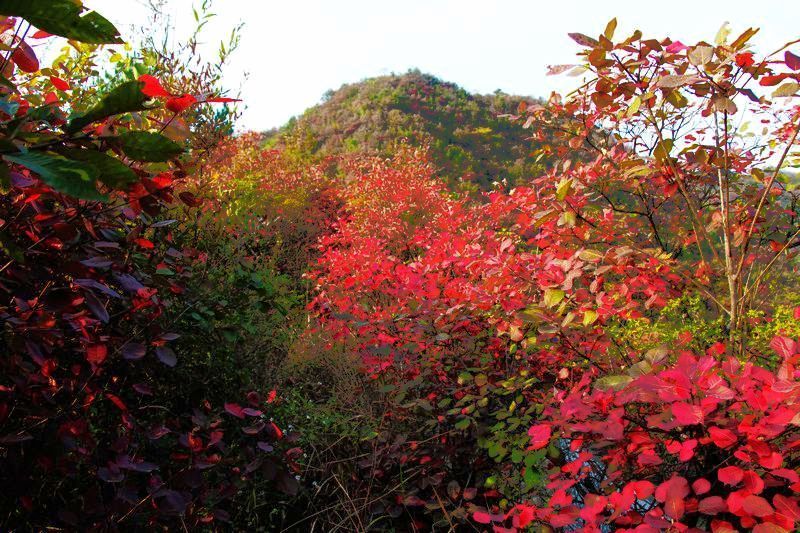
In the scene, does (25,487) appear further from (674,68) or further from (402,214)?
(402,214)

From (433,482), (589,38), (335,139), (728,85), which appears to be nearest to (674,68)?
(728,85)

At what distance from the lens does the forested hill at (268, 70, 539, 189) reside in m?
19.5

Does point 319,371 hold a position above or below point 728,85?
below

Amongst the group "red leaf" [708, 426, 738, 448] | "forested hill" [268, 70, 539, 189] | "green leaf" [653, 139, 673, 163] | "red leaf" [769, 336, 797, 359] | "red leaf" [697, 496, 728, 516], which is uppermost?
"forested hill" [268, 70, 539, 189]

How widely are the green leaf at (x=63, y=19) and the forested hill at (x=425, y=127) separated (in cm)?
1572

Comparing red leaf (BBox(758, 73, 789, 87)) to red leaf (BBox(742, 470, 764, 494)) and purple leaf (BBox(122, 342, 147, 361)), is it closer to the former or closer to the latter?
red leaf (BBox(742, 470, 764, 494))

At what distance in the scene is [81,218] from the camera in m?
1.87

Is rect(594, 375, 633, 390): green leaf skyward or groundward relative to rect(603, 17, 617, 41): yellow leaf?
groundward

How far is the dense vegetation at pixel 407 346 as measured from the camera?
5.72 feet

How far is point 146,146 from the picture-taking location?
93 centimetres

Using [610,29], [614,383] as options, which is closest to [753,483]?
[614,383]

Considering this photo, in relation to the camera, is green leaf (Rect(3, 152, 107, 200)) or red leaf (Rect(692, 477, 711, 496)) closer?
green leaf (Rect(3, 152, 107, 200))

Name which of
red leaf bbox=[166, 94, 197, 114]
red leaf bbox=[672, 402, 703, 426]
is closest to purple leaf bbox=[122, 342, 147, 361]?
red leaf bbox=[166, 94, 197, 114]

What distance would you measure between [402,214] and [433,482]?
7.99 meters
